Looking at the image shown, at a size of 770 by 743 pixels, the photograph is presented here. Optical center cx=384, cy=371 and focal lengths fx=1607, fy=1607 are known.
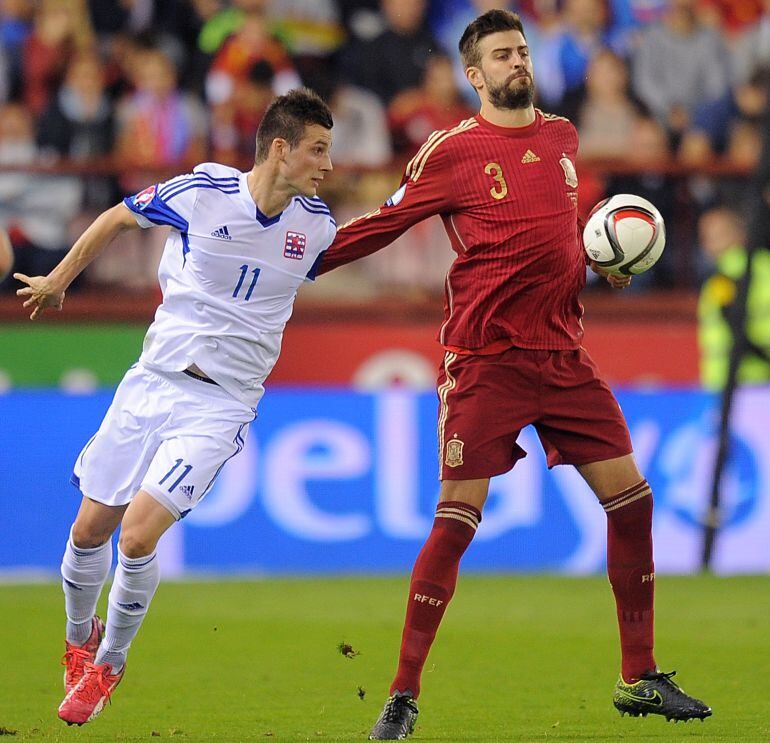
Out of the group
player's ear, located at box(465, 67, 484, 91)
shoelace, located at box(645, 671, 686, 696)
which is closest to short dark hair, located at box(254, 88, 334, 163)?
player's ear, located at box(465, 67, 484, 91)

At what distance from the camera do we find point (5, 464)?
38.5 ft

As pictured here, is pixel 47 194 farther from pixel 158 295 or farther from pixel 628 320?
pixel 628 320

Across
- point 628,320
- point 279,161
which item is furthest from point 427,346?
point 279,161

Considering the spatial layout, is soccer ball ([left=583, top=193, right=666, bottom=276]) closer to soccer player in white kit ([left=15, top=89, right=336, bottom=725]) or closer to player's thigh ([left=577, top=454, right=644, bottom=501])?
player's thigh ([left=577, top=454, right=644, bottom=501])

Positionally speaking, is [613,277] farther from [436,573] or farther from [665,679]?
[665,679]

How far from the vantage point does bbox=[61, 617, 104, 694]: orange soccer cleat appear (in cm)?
626

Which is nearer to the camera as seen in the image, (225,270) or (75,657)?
(225,270)

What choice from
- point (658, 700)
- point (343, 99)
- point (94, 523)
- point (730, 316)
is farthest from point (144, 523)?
point (343, 99)

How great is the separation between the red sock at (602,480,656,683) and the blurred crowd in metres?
7.26

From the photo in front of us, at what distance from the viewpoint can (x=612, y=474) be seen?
607cm

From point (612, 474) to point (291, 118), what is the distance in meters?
1.82

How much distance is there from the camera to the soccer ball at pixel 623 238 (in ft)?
20.1

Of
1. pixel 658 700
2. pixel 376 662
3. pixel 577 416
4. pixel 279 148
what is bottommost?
Answer: pixel 376 662

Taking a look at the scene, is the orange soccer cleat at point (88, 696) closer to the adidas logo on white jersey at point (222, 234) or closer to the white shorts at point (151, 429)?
the white shorts at point (151, 429)
